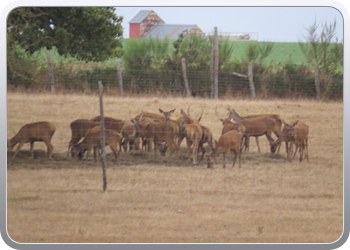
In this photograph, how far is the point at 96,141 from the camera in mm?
7270

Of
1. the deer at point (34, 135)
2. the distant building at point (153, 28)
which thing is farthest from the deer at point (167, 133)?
the deer at point (34, 135)

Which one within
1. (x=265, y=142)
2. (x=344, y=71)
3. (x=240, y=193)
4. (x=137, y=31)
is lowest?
(x=240, y=193)

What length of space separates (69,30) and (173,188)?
2.52m

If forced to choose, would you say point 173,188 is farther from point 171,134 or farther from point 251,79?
point 251,79

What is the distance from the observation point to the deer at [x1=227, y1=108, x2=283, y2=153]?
759cm

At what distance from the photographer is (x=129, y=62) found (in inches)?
303

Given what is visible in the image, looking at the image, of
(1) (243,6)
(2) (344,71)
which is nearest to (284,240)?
(2) (344,71)

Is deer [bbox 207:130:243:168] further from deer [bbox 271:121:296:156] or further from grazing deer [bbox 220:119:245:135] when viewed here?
deer [bbox 271:121:296:156]

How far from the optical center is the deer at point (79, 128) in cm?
736

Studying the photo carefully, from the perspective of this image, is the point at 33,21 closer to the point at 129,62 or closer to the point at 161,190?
the point at 129,62

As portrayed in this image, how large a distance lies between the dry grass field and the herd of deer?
0.34ft

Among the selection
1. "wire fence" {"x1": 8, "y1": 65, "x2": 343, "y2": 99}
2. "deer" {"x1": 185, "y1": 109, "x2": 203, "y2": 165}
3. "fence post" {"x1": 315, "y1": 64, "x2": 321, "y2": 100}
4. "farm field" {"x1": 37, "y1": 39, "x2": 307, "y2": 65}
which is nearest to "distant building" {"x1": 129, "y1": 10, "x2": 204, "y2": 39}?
"farm field" {"x1": 37, "y1": 39, "x2": 307, "y2": 65}

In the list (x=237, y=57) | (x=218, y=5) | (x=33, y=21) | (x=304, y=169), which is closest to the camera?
(x=218, y=5)

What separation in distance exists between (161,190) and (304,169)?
2023mm
